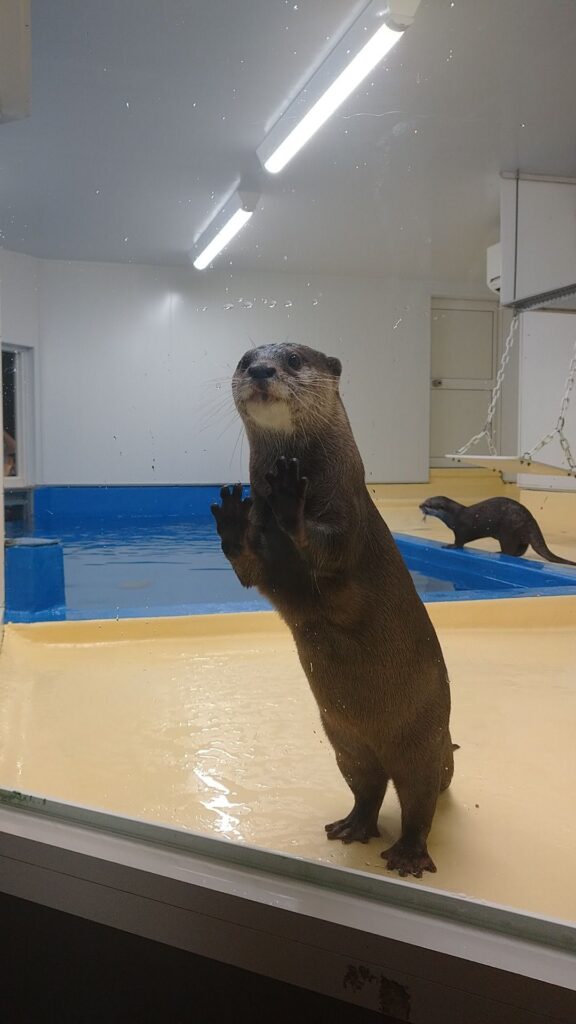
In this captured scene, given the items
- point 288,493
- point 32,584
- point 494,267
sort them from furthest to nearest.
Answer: point 32,584 → point 494,267 → point 288,493

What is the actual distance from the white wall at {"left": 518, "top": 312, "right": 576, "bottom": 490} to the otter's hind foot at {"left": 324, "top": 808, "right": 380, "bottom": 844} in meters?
0.54

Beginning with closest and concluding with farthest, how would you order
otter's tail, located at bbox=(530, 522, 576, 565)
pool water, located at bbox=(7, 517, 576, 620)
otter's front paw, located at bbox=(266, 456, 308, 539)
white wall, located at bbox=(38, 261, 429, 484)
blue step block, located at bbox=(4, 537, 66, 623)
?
1. otter's front paw, located at bbox=(266, 456, 308, 539)
2. white wall, located at bbox=(38, 261, 429, 484)
3. pool water, located at bbox=(7, 517, 576, 620)
4. otter's tail, located at bbox=(530, 522, 576, 565)
5. blue step block, located at bbox=(4, 537, 66, 623)

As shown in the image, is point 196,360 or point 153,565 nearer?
point 196,360

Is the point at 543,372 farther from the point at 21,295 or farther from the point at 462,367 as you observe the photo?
the point at 21,295

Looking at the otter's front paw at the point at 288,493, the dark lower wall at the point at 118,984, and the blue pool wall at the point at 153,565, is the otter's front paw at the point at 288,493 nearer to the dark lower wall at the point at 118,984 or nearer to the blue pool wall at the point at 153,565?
the blue pool wall at the point at 153,565

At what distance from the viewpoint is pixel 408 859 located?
974 millimetres

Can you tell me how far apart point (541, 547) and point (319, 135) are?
1.27m

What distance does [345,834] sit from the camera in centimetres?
105

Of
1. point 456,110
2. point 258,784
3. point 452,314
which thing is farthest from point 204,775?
point 456,110

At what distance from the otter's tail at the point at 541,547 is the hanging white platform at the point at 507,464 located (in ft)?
2.06

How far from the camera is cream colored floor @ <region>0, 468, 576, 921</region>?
1.02 m

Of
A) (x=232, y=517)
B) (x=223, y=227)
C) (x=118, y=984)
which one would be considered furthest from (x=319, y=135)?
(x=118, y=984)

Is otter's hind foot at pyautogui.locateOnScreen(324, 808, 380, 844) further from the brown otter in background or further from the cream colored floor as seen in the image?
the brown otter in background

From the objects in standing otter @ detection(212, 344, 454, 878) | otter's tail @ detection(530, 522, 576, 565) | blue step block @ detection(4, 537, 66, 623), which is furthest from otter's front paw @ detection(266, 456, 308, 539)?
blue step block @ detection(4, 537, 66, 623)
